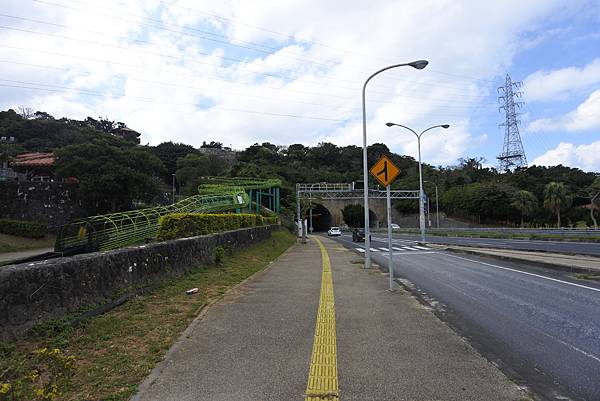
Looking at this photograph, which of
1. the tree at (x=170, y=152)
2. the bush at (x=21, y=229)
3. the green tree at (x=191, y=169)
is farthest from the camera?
the tree at (x=170, y=152)

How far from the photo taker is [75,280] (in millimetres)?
6375

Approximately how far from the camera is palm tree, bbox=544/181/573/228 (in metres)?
60.8

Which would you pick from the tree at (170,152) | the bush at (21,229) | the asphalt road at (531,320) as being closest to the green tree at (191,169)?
the tree at (170,152)

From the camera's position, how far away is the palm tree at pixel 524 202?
66938mm

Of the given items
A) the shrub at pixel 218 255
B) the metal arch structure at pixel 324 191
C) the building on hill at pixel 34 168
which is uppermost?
the building on hill at pixel 34 168

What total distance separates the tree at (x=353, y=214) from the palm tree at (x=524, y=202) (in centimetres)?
3237

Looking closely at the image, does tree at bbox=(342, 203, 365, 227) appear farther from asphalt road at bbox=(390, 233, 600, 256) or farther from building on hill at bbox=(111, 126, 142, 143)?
asphalt road at bbox=(390, 233, 600, 256)

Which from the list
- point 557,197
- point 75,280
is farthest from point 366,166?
point 557,197

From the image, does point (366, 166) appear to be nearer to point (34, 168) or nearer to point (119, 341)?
point (119, 341)

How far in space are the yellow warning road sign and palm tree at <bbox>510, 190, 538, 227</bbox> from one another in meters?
64.7

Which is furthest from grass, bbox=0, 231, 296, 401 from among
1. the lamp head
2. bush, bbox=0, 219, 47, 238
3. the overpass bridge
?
the overpass bridge

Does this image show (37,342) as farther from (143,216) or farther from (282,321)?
(143,216)

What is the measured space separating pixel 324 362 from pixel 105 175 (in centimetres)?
4668

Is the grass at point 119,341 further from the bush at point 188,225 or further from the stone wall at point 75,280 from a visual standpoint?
the bush at point 188,225
